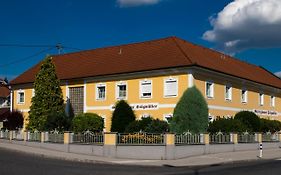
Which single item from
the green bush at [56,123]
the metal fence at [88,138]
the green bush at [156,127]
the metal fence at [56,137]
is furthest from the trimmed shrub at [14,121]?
the green bush at [156,127]

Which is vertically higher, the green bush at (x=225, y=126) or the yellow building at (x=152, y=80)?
the yellow building at (x=152, y=80)

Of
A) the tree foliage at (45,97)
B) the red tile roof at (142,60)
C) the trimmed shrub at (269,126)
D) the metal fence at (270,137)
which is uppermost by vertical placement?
the red tile roof at (142,60)

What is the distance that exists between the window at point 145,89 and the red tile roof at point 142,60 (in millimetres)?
1078

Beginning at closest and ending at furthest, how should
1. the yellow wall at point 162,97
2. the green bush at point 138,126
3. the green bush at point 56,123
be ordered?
1. the green bush at point 138,126
2. the green bush at point 56,123
3. the yellow wall at point 162,97

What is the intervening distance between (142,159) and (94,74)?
619 inches

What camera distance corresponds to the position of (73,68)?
41719 millimetres

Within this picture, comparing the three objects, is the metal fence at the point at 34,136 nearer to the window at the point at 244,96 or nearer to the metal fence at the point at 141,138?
the metal fence at the point at 141,138

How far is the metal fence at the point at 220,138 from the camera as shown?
89.6 feet

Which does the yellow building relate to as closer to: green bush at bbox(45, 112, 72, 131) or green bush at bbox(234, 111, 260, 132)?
green bush at bbox(234, 111, 260, 132)

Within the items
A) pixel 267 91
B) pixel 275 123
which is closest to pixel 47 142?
pixel 275 123

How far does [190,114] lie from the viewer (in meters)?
29.4

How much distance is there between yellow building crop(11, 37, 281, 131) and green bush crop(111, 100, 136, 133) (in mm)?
1358

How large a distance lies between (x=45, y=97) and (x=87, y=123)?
4.93 meters

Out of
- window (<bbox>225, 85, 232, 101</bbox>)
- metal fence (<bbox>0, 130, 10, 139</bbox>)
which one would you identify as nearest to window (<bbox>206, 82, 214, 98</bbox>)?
window (<bbox>225, 85, 232, 101</bbox>)
